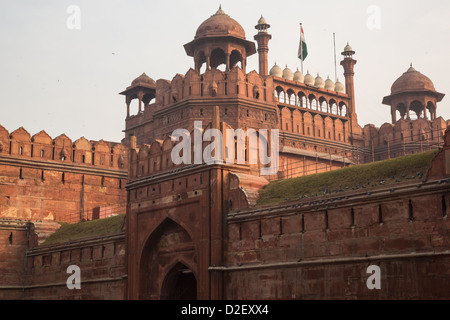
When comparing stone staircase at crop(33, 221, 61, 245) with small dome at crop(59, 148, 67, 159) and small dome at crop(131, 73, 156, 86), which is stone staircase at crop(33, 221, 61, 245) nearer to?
small dome at crop(59, 148, 67, 159)

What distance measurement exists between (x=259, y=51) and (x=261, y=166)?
1199cm

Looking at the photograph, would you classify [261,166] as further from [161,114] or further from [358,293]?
[358,293]

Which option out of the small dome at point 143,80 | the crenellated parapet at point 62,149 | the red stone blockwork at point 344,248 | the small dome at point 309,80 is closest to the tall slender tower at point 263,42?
the small dome at point 309,80

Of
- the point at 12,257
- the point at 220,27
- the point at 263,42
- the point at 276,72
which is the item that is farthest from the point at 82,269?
the point at 276,72

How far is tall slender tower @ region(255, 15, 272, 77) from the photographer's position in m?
38.6

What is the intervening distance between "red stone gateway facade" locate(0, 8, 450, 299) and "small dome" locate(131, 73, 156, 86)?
0.07 metres

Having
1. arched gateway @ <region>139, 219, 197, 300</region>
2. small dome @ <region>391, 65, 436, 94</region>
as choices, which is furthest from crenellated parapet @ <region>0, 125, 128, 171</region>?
small dome @ <region>391, 65, 436, 94</region>

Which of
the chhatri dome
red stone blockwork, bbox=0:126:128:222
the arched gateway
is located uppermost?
the chhatri dome

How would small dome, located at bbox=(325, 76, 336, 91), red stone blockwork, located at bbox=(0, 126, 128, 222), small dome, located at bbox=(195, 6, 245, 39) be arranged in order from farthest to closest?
1. small dome, located at bbox=(325, 76, 336, 91)
2. small dome, located at bbox=(195, 6, 245, 39)
3. red stone blockwork, located at bbox=(0, 126, 128, 222)

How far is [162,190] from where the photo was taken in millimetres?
21391

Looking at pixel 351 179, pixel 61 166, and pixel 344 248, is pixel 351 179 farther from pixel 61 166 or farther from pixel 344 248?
pixel 61 166

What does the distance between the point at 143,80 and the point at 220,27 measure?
7.46 metres

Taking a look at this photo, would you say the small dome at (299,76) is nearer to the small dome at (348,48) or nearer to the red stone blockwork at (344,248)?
the small dome at (348,48)

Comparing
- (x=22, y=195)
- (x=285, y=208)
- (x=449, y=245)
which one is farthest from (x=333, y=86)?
(x=449, y=245)
